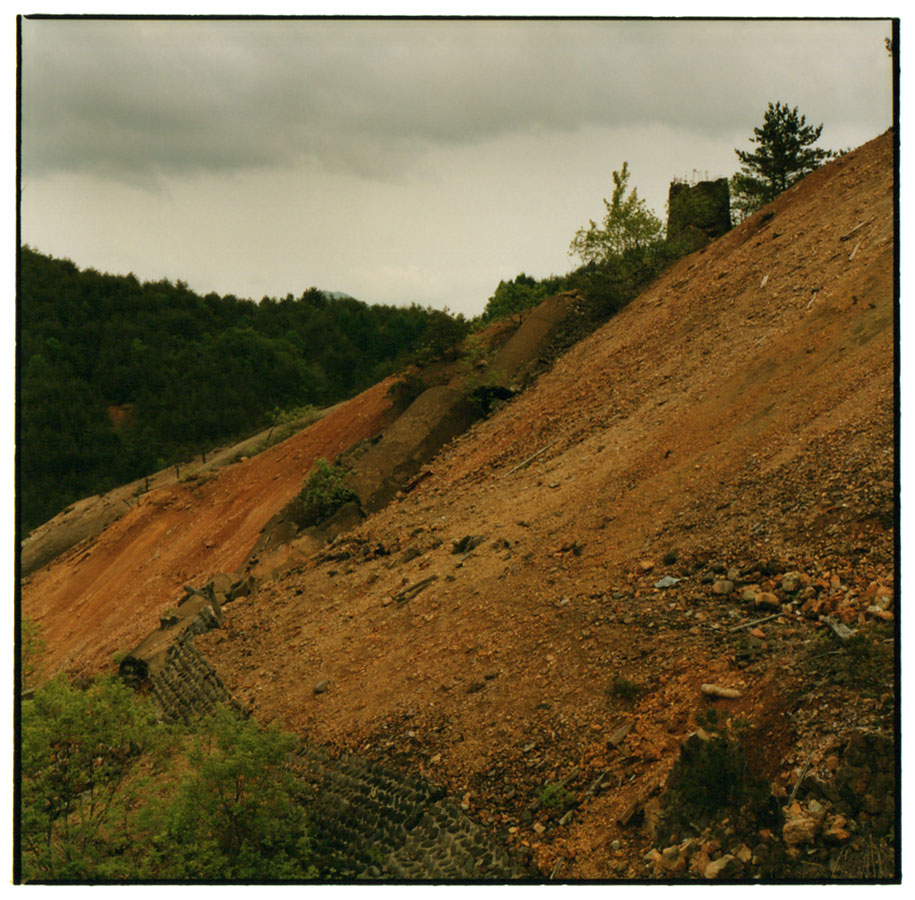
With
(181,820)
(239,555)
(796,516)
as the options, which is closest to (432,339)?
(239,555)

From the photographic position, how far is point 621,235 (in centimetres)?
1841

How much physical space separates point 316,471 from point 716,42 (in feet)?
31.3

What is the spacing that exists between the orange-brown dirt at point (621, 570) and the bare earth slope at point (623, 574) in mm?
25

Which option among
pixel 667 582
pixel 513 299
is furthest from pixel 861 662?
pixel 513 299

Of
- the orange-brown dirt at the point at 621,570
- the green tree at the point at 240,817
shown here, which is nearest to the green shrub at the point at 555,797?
the orange-brown dirt at the point at 621,570

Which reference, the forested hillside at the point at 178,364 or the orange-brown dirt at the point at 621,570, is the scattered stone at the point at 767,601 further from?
the forested hillside at the point at 178,364

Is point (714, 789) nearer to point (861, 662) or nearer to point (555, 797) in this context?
point (555, 797)

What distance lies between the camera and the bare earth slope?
5.86 metres

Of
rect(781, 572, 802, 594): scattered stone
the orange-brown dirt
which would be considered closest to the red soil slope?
the orange-brown dirt

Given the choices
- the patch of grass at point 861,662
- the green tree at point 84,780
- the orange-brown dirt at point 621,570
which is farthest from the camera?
the green tree at point 84,780

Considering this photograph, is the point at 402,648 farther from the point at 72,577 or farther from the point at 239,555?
the point at 72,577

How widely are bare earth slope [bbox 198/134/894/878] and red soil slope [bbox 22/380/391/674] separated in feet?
11.5

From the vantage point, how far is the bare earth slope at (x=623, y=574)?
231 inches

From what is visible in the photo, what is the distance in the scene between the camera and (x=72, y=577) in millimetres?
17812
